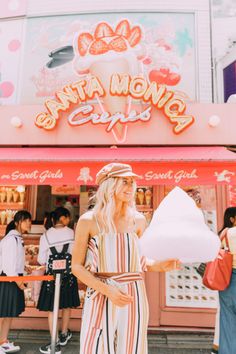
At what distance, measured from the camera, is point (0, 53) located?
6.85 metres

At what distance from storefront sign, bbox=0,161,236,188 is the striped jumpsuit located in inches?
97.7

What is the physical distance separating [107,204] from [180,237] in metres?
0.52

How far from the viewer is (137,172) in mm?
4461

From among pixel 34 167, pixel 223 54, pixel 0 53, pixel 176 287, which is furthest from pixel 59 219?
pixel 223 54

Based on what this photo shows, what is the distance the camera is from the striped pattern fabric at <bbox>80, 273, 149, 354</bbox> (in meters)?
1.84

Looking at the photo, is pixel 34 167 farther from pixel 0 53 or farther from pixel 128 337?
pixel 0 53

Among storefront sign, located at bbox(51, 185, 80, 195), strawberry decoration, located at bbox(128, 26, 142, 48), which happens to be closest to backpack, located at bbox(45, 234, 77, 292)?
storefront sign, located at bbox(51, 185, 80, 195)

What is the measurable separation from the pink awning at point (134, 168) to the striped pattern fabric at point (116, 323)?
8.40 ft

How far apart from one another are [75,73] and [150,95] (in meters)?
1.88

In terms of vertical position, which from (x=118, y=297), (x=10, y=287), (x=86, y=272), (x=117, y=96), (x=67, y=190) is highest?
(x=117, y=96)

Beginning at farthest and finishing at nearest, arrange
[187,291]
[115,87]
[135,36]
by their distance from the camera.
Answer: [135,36]
[115,87]
[187,291]

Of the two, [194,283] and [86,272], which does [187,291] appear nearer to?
[194,283]

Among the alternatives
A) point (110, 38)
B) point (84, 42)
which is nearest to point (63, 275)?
point (84, 42)

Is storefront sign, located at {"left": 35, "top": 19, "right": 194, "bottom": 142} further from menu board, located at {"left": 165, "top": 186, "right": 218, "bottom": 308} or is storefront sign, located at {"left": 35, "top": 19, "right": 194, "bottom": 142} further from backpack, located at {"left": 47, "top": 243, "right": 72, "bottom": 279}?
backpack, located at {"left": 47, "top": 243, "right": 72, "bottom": 279}
